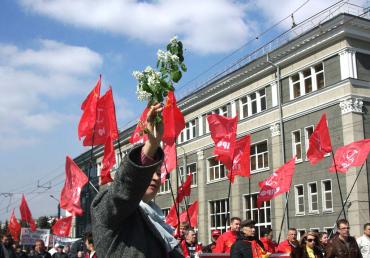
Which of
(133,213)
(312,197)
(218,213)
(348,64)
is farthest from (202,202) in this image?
(133,213)

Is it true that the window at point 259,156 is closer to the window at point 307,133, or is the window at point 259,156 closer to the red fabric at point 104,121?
the window at point 307,133

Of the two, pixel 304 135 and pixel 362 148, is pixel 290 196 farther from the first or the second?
pixel 362 148

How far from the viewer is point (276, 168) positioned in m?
31.5

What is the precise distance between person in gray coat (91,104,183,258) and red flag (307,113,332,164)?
14890 mm

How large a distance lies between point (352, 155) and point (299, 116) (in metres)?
13.7

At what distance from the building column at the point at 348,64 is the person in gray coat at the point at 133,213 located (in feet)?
84.9

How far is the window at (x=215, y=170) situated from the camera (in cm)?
3800

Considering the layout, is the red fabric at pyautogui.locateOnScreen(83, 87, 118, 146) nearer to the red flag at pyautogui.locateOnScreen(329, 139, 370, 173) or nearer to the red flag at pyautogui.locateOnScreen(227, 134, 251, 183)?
the red flag at pyautogui.locateOnScreen(227, 134, 251, 183)

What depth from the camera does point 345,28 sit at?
2722 cm

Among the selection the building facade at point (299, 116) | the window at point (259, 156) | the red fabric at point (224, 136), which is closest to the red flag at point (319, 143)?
the red fabric at point (224, 136)

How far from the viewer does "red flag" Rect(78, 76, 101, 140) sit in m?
15.3

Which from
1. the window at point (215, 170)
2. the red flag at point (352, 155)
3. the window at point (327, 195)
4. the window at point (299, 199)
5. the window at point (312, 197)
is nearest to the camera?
the red flag at point (352, 155)

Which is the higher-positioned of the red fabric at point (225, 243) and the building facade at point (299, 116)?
the building facade at point (299, 116)

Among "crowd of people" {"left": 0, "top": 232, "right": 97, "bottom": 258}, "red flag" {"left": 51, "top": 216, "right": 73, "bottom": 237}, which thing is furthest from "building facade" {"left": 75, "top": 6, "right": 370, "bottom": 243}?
"crowd of people" {"left": 0, "top": 232, "right": 97, "bottom": 258}
